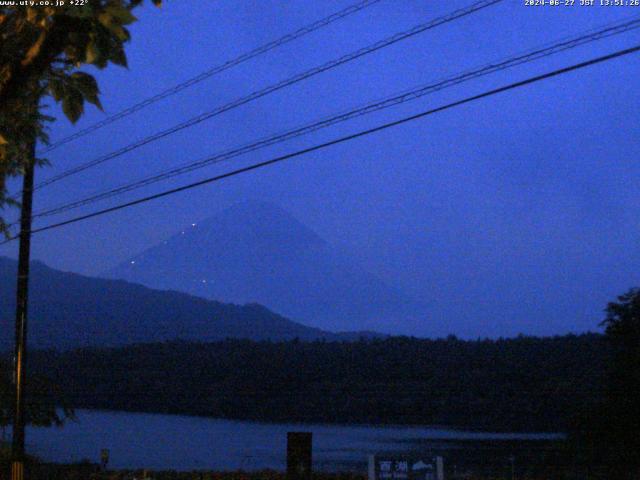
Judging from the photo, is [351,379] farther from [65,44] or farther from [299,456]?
[65,44]

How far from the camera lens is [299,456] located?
37.9ft

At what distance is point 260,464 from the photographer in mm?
38281

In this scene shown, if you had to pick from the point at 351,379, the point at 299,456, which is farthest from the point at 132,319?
the point at 299,456

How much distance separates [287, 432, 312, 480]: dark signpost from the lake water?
2102 centimetres

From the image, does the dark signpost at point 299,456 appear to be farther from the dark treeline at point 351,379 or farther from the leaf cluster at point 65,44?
the dark treeline at point 351,379

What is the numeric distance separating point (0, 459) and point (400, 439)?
30.0 m

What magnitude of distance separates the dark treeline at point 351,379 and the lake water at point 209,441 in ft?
10.7

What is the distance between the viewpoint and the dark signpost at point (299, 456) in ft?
37.7

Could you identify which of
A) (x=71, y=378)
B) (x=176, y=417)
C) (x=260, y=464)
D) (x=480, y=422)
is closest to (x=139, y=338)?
(x=71, y=378)

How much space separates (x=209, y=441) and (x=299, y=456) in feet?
136

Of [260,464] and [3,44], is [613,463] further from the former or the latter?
[3,44]

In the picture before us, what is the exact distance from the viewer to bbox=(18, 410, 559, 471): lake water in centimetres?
3919

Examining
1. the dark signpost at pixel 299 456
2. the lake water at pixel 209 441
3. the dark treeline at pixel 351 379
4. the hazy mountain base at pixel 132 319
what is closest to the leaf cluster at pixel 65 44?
the dark signpost at pixel 299 456

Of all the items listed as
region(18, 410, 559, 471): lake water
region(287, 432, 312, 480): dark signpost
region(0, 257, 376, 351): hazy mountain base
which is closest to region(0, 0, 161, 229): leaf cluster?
region(287, 432, 312, 480): dark signpost
